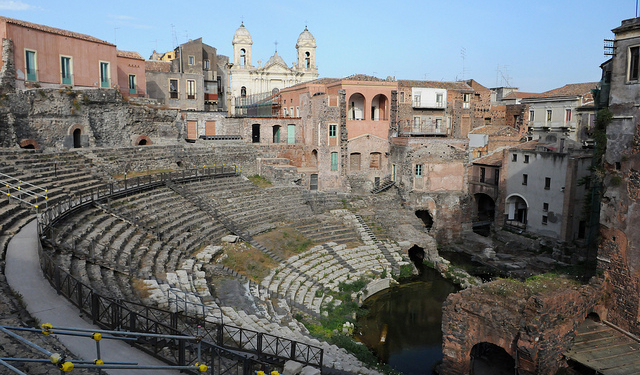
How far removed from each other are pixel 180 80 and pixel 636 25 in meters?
35.0

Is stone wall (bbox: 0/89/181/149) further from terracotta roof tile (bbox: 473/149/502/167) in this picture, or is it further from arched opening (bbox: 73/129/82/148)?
terracotta roof tile (bbox: 473/149/502/167)

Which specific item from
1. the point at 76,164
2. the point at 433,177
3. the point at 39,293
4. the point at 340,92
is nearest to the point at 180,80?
the point at 340,92

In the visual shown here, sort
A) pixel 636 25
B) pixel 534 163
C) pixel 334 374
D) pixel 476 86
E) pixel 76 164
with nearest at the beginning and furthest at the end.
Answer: pixel 334 374 < pixel 636 25 < pixel 76 164 < pixel 534 163 < pixel 476 86

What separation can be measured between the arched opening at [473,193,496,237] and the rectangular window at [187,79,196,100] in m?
25.7

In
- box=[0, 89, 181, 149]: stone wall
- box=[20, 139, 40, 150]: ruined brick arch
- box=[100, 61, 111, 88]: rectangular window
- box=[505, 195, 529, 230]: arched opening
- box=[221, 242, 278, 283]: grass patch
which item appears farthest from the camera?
box=[100, 61, 111, 88]: rectangular window

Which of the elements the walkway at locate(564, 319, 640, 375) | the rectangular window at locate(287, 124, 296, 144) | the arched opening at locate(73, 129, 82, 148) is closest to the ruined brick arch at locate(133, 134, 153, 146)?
the arched opening at locate(73, 129, 82, 148)

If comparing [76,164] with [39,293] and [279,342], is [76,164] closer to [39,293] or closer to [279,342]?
[39,293]

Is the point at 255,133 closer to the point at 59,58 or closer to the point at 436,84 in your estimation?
the point at 59,58

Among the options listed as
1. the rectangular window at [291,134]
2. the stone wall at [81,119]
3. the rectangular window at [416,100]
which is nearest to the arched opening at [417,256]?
the rectangular window at [291,134]

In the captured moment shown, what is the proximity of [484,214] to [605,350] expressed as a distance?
22.2 m

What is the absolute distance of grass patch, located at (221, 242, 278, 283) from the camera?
21.0 metres

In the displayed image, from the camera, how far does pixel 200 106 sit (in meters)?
43.2

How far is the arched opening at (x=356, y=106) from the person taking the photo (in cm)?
3584

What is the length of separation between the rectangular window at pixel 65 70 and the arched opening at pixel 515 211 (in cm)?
2948
